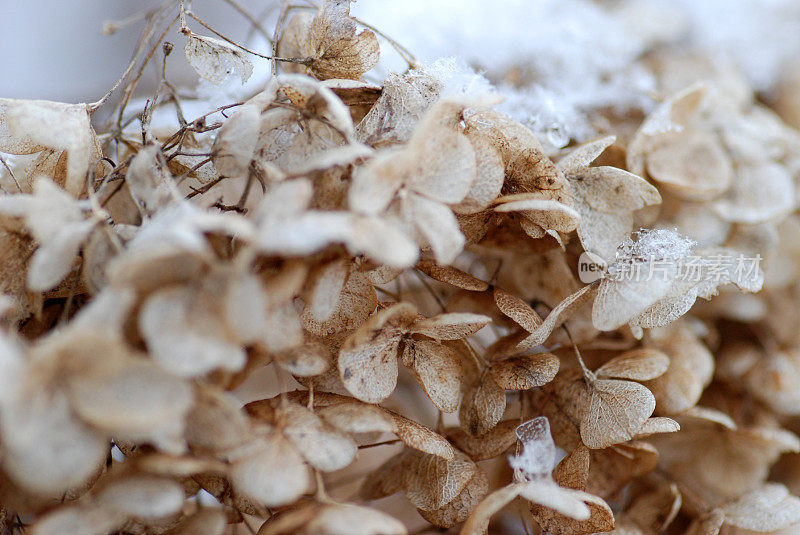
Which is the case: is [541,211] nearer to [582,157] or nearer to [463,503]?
[582,157]

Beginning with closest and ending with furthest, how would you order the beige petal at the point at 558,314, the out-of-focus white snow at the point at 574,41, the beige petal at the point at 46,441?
the beige petal at the point at 46,441 < the beige petal at the point at 558,314 < the out-of-focus white snow at the point at 574,41

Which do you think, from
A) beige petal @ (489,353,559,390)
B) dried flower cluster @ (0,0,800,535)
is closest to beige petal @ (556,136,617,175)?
dried flower cluster @ (0,0,800,535)

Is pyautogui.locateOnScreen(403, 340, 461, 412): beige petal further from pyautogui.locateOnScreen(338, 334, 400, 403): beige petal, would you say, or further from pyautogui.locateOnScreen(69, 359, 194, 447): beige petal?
pyautogui.locateOnScreen(69, 359, 194, 447): beige petal

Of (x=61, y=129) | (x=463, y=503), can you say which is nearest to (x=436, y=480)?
(x=463, y=503)

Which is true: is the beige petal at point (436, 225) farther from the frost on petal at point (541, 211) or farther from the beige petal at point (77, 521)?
the beige petal at point (77, 521)

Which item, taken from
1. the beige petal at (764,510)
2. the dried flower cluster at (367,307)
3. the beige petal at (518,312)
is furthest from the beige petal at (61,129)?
the beige petal at (764,510)

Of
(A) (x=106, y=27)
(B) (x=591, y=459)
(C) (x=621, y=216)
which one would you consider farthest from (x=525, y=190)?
(A) (x=106, y=27)

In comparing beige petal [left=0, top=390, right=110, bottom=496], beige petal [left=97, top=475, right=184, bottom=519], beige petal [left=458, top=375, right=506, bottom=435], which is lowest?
beige petal [left=458, top=375, right=506, bottom=435]
